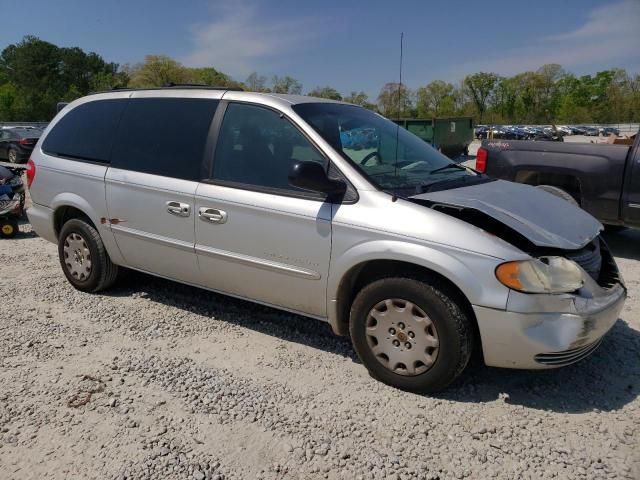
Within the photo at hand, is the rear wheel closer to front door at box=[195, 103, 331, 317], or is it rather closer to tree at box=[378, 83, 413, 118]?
front door at box=[195, 103, 331, 317]

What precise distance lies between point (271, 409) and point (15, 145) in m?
20.3

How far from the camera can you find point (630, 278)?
5320 mm

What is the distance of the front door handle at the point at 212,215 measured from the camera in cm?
367

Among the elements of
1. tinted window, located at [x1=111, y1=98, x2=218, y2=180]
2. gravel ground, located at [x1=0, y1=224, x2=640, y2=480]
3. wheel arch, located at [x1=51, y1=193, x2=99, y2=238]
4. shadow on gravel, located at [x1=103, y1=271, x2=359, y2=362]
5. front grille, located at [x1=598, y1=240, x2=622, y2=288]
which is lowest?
gravel ground, located at [x1=0, y1=224, x2=640, y2=480]

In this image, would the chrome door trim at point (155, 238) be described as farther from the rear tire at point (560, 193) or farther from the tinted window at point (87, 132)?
the rear tire at point (560, 193)

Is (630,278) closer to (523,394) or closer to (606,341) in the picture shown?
(606,341)

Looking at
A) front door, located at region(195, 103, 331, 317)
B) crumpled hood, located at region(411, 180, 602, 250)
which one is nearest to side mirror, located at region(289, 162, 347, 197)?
front door, located at region(195, 103, 331, 317)

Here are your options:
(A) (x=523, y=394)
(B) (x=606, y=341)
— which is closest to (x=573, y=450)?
(A) (x=523, y=394)

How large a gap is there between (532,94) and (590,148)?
94.2 m

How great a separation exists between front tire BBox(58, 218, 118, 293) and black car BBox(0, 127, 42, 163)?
53.9 ft

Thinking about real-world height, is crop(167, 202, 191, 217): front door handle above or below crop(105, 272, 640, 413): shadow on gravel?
above

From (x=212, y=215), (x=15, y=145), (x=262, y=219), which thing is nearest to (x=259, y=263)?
(x=262, y=219)

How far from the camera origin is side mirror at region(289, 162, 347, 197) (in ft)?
10.1

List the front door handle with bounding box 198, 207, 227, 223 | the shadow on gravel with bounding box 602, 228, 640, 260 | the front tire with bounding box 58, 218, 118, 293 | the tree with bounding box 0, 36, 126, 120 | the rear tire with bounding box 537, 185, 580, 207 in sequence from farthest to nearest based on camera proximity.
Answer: the tree with bounding box 0, 36, 126, 120
the shadow on gravel with bounding box 602, 228, 640, 260
the rear tire with bounding box 537, 185, 580, 207
the front tire with bounding box 58, 218, 118, 293
the front door handle with bounding box 198, 207, 227, 223
